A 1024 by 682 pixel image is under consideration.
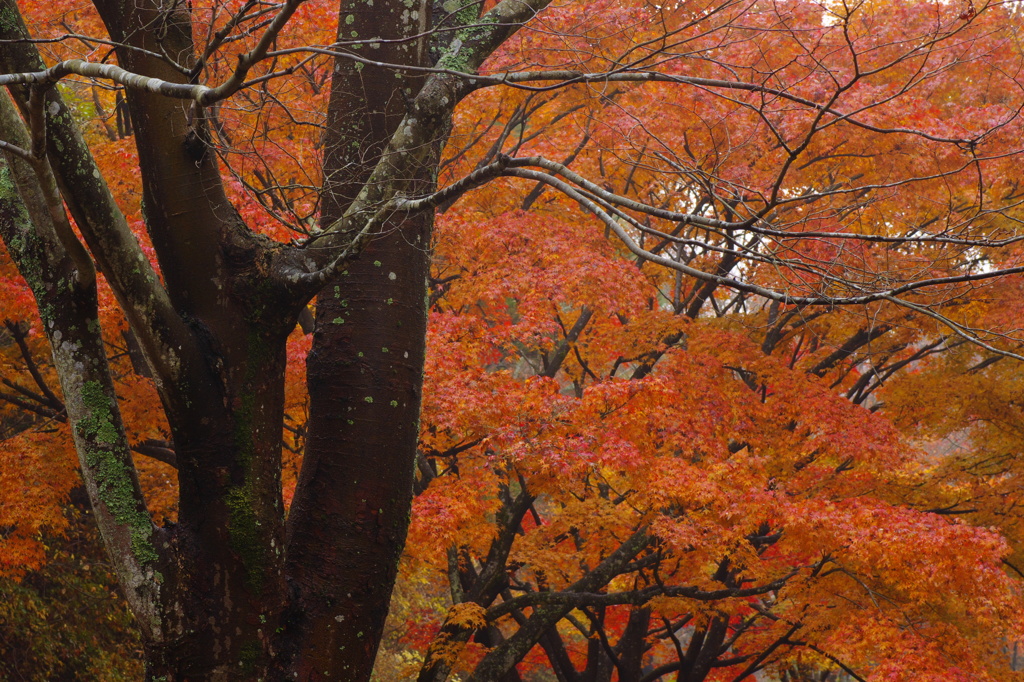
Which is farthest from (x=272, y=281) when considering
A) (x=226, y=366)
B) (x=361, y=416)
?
(x=361, y=416)

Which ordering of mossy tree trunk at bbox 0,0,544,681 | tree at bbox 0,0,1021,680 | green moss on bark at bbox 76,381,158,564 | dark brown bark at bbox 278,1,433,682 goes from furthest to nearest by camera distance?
dark brown bark at bbox 278,1,433,682 < green moss on bark at bbox 76,381,158,564 < mossy tree trunk at bbox 0,0,544,681 < tree at bbox 0,0,1021,680

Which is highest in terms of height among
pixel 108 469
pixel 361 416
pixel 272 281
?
pixel 272 281

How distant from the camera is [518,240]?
10492 millimetres

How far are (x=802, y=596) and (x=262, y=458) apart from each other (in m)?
7.02

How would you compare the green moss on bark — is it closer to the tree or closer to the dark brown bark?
the tree

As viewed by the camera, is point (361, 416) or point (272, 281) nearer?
point (272, 281)

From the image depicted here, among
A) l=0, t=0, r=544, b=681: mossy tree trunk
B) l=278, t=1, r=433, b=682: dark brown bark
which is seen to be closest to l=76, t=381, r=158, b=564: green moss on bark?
l=0, t=0, r=544, b=681: mossy tree trunk

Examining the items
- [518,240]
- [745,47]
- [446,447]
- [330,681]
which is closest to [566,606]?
[446,447]

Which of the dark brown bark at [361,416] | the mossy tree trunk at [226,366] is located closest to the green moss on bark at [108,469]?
the mossy tree trunk at [226,366]

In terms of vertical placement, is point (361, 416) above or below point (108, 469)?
above

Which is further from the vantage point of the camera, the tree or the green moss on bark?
the green moss on bark

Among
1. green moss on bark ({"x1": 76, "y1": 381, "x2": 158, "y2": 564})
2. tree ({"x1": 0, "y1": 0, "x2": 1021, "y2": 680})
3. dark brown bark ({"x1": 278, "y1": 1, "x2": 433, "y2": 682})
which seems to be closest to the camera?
tree ({"x1": 0, "y1": 0, "x2": 1021, "y2": 680})

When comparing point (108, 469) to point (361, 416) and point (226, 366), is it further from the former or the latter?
point (361, 416)

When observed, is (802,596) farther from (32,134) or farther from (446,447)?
(32,134)
